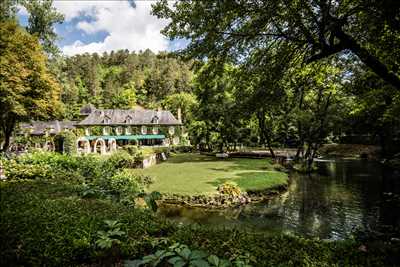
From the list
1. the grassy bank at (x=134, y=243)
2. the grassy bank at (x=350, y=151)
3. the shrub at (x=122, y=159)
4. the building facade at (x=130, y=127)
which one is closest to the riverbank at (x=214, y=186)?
the shrub at (x=122, y=159)

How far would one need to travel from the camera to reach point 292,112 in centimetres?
2916

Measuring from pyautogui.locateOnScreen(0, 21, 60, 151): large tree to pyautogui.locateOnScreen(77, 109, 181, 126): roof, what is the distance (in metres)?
26.9

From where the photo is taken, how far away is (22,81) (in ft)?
71.9

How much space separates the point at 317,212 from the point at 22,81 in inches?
964

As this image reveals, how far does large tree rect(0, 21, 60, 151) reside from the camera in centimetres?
2067

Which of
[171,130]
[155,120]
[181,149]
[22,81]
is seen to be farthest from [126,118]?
→ [22,81]

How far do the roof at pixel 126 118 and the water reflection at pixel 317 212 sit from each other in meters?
37.8

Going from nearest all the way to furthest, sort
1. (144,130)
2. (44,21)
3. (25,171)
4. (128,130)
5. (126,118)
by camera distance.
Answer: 1. (25,171)
2. (44,21)
3. (126,118)
4. (128,130)
5. (144,130)

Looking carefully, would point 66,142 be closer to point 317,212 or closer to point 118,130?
point 317,212

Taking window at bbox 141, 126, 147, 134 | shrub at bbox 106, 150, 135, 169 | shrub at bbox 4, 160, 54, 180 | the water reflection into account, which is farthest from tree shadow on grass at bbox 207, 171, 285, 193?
window at bbox 141, 126, 147, 134

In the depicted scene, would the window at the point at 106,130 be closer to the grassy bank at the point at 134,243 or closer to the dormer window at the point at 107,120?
the dormer window at the point at 107,120

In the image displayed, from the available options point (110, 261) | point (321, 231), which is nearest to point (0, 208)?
point (110, 261)

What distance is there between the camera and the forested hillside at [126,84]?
285 ft

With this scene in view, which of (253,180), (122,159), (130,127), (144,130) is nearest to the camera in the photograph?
(253,180)
